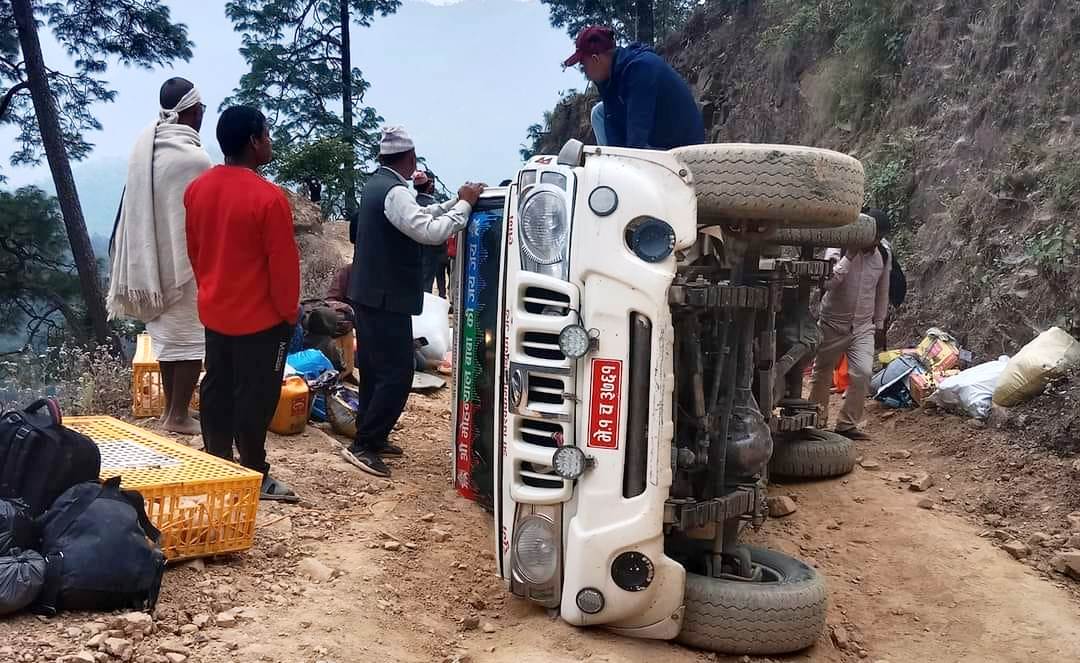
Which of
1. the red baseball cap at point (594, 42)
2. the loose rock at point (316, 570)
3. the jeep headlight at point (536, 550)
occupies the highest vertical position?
the red baseball cap at point (594, 42)

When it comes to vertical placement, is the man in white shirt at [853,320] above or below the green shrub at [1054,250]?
below

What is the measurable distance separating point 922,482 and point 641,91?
3.00 meters

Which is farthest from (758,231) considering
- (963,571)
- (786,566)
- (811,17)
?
(811,17)

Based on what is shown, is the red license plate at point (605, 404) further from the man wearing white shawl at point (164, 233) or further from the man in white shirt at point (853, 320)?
the man in white shirt at point (853, 320)

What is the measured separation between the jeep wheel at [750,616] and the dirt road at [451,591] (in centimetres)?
10

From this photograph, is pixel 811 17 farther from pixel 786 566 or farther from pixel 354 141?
pixel 786 566

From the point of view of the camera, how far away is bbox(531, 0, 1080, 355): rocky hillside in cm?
775

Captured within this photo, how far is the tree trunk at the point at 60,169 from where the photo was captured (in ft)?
44.8

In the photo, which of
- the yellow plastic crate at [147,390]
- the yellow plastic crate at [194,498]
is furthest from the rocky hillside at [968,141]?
the yellow plastic crate at [147,390]

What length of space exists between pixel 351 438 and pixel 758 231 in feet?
10.9

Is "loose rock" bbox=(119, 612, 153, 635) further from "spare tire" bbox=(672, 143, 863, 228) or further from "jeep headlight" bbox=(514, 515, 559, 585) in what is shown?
"spare tire" bbox=(672, 143, 863, 228)

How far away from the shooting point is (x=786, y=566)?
12.3 feet

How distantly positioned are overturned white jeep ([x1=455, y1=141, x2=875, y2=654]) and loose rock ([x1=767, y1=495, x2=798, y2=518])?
146 centimetres

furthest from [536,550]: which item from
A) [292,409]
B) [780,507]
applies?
[292,409]
